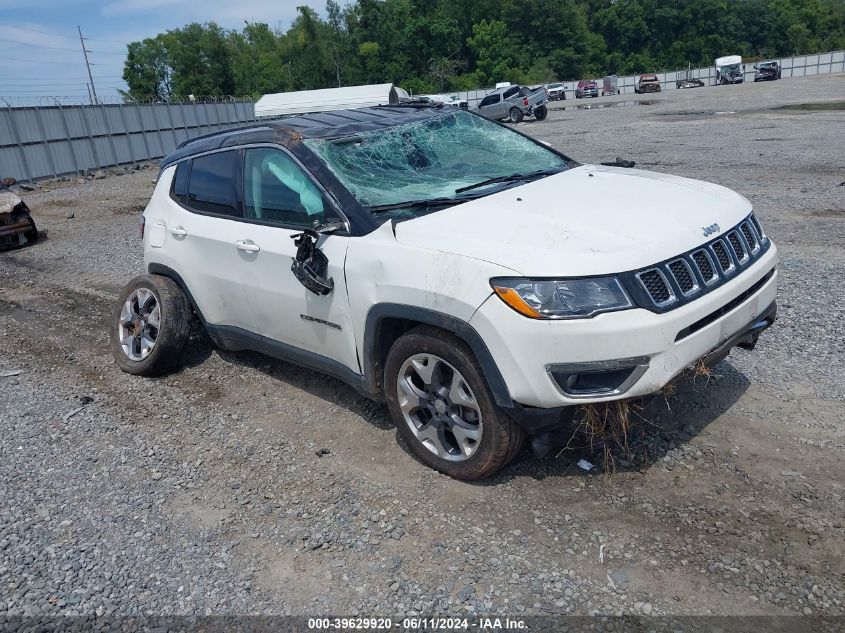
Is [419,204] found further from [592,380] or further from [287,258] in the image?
[592,380]

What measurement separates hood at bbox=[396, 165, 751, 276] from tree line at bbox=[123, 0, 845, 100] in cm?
8217

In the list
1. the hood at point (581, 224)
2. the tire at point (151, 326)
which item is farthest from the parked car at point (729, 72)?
the tire at point (151, 326)

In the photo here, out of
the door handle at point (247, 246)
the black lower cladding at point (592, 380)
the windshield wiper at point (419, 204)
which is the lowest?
the black lower cladding at point (592, 380)

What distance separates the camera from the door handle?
178 inches

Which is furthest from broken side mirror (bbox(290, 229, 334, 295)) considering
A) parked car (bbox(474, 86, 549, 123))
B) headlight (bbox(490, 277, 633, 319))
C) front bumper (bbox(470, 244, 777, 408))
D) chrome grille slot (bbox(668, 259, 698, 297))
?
parked car (bbox(474, 86, 549, 123))

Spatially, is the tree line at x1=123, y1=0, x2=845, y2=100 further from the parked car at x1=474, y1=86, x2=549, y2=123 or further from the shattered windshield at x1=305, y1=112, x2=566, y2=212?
the shattered windshield at x1=305, y1=112, x2=566, y2=212

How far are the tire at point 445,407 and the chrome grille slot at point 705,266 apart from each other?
1164mm

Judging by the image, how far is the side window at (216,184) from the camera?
15.9 ft

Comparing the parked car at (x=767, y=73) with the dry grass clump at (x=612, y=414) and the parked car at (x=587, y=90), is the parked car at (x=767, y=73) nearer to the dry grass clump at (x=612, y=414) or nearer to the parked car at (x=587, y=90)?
the parked car at (x=587, y=90)

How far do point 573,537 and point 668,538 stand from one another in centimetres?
42

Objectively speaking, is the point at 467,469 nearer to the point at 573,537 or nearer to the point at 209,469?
the point at 573,537

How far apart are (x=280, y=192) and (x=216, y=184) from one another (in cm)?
77

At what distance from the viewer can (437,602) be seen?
3.00 m

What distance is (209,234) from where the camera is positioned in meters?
4.96
